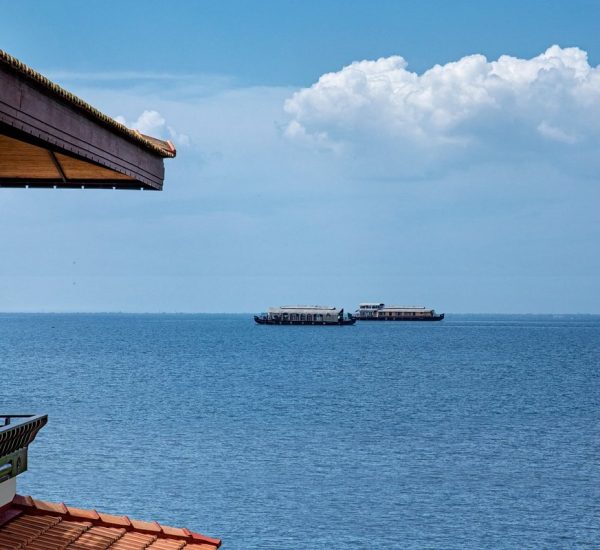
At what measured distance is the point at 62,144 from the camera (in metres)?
11.5

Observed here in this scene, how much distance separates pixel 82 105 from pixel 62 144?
703mm

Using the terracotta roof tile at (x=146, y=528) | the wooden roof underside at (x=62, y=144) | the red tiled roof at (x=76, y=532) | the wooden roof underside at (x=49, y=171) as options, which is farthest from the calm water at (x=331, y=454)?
the wooden roof underside at (x=62, y=144)

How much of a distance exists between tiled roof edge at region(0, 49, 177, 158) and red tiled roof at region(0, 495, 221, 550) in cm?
640

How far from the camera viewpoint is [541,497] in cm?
4494

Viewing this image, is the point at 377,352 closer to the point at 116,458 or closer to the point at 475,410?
the point at 475,410

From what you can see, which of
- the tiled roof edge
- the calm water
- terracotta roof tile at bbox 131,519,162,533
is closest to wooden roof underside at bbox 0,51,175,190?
the tiled roof edge

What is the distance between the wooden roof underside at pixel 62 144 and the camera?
10.1 m

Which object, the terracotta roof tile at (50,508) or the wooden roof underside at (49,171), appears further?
the terracotta roof tile at (50,508)

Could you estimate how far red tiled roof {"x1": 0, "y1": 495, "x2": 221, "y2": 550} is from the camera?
40.8 ft

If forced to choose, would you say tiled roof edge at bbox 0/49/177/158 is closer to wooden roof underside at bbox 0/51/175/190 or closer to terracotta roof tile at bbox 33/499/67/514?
wooden roof underside at bbox 0/51/175/190

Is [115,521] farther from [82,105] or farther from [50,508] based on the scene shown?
[82,105]

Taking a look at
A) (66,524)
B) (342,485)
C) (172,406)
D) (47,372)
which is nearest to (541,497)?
(342,485)

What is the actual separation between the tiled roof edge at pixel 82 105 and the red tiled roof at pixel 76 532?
6.40m

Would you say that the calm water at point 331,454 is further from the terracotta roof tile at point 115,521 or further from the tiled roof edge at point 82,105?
the tiled roof edge at point 82,105
